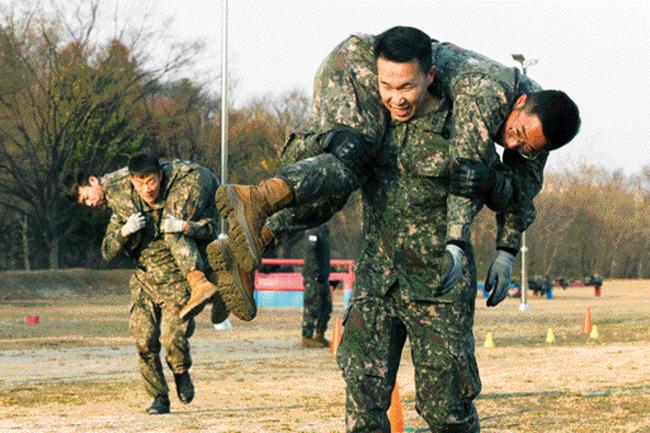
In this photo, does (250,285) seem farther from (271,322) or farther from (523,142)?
(271,322)

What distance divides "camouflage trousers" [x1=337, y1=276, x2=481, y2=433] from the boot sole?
0.95 meters

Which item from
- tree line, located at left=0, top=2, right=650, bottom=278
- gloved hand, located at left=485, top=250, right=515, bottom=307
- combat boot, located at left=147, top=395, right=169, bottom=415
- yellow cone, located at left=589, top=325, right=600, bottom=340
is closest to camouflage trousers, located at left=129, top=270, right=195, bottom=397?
combat boot, located at left=147, top=395, right=169, bottom=415

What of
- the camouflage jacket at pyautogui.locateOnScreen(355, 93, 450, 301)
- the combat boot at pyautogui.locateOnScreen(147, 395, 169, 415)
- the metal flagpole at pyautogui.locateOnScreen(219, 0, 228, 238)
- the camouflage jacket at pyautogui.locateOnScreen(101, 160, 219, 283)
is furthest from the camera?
the metal flagpole at pyautogui.locateOnScreen(219, 0, 228, 238)

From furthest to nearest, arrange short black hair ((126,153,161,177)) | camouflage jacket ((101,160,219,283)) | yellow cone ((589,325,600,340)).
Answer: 1. yellow cone ((589,325,600,340))
2. camouflage jacket ((101,160,219,283))
3. short black hair ((126,153,161,177))

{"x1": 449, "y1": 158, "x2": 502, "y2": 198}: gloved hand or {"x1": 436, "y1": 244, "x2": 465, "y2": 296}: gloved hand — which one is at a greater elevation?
{"x1": 449, "y1": 158, "x2": 502, "y2": 198}: gloved hand

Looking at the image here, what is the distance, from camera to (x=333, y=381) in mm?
15164

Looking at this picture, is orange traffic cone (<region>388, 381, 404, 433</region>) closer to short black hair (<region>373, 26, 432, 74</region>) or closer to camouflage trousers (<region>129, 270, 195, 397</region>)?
camouflage trousers (<region>129, 270, 195, 397</region>)

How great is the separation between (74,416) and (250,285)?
6.03 m

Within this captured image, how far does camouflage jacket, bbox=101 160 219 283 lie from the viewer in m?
11.0

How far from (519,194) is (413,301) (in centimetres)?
77

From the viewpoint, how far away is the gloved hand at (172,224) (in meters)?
11.0

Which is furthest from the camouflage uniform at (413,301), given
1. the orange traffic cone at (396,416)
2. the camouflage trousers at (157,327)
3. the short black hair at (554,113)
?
the camouflage trousers at (157,327)

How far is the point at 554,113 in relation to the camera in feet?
20.1

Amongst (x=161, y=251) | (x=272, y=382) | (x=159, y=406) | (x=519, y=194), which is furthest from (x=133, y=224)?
(x=519, y=194)
